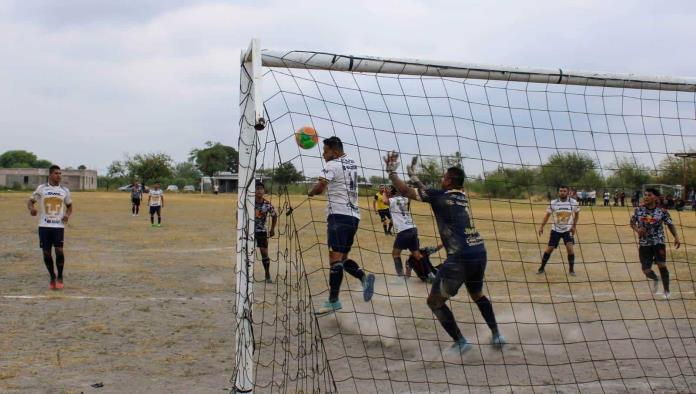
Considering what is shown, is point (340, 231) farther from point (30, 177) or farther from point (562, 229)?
point (30, 177)

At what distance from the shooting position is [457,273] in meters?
5.82

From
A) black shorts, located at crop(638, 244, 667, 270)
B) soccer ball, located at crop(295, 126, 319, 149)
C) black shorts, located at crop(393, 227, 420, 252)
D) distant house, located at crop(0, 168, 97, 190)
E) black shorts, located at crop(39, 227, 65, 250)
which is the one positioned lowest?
black shorts, located at crop(638, 244, 667, 270)

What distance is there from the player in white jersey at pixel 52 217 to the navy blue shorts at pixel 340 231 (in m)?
4.18

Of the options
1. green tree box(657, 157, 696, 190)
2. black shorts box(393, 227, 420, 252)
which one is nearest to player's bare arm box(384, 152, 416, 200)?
green tree box(657, 157, 696, 190)

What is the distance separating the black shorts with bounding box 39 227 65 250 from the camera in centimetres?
903

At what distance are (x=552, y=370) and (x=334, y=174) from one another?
272cm

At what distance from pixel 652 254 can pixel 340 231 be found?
494cm

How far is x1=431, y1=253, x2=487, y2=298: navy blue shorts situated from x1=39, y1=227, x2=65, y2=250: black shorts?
226 inches

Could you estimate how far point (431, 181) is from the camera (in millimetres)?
6508

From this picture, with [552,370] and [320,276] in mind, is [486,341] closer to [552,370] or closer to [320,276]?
[552,370]

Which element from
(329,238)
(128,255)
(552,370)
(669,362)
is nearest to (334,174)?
(329,238)

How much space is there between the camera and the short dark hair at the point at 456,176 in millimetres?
5879

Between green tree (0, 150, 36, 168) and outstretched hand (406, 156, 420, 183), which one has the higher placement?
green tree (0, 150, 36, 168)

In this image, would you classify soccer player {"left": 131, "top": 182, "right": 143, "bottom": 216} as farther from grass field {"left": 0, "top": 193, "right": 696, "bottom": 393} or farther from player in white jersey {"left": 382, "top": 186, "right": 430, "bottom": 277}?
player in white jersey {"left": 382, "top": 186, "right": 430, "bottom": 277}
